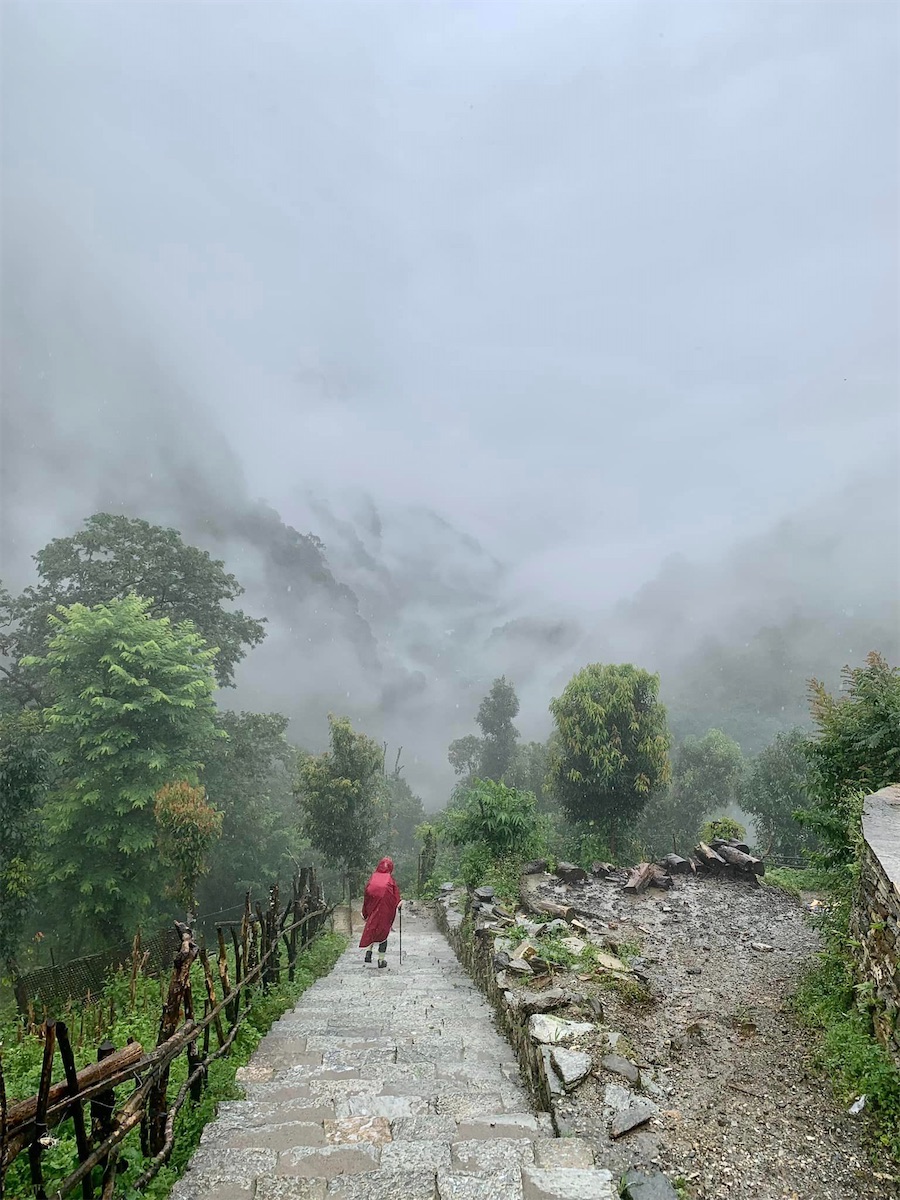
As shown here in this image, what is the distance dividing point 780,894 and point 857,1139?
336 inches

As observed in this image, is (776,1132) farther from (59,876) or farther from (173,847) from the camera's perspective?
(59,876)

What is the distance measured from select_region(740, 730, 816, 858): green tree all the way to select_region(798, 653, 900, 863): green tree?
44.1 ft

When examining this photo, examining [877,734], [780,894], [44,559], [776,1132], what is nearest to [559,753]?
[780,894]

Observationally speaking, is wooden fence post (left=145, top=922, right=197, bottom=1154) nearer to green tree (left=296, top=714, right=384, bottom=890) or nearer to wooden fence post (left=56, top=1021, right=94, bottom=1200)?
wooden fence post (left=56, top=1021, right=94, bottom=1200)

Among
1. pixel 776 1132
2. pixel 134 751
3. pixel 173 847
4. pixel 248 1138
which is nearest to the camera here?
pixel 248 1138

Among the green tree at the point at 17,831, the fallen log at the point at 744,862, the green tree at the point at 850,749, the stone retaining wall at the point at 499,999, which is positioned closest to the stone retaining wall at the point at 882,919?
the green tree at the point at 850,749

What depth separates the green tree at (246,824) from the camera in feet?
69.3

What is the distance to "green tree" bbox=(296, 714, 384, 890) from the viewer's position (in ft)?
62.3

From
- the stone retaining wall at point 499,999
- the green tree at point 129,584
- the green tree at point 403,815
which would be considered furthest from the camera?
the green tree at point 403,815

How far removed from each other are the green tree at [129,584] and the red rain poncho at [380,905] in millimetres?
14780

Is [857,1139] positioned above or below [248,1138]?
below

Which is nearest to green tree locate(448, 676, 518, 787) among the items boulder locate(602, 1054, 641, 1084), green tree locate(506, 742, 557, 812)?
green tree locate(506, 742, 557, 812)

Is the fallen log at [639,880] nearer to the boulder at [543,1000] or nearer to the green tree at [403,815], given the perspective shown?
the boulder at [543,1000]

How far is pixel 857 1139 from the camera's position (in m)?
3.18
